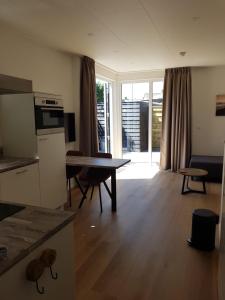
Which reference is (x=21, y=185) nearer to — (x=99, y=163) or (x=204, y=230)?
(x=99, y=163)

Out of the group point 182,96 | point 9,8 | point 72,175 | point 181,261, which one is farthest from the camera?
point 182,96

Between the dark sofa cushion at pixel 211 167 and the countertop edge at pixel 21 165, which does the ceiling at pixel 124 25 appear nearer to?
the countertop edge at pixel 21 165

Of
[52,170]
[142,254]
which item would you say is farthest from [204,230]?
[52,170]

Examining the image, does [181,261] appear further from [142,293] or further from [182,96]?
[182,96]

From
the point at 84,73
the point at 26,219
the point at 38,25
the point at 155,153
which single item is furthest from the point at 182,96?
the point at 26,219

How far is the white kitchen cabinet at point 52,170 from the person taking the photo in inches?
125

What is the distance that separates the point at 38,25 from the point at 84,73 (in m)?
1.71

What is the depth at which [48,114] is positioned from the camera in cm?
326

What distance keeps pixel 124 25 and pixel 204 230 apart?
2726 millimetres

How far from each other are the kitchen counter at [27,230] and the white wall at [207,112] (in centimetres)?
592

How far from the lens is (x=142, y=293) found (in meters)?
2.09

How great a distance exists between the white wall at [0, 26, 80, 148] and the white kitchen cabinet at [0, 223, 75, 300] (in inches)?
114

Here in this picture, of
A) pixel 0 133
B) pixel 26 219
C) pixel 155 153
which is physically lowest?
pixel 155 153

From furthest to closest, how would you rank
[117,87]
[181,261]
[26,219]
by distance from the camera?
[117,87] → [181,261] → [26,219]
